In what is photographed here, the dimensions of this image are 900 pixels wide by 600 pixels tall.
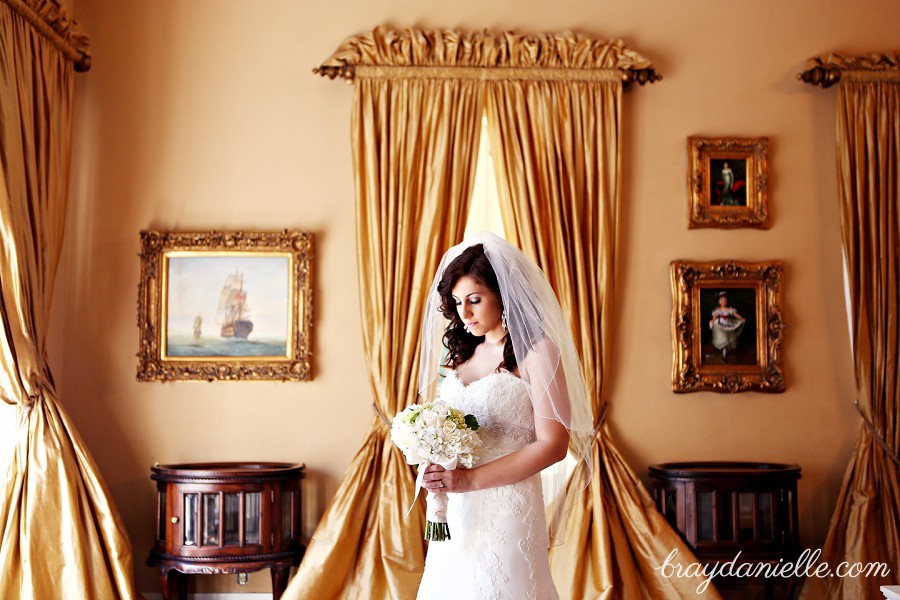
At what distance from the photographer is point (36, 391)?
5332 mm

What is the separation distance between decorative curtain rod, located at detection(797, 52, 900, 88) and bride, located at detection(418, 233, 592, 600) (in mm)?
3615

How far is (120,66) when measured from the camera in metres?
6.17

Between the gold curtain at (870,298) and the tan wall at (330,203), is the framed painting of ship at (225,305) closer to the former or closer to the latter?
the tan wall at (330,203)

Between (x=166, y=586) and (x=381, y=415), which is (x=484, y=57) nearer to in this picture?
(x=381, y=415)

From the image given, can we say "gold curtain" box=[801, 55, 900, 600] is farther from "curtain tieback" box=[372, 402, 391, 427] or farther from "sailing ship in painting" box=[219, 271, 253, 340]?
"sailing ship in painting" box=[219, 271, 253, 340]

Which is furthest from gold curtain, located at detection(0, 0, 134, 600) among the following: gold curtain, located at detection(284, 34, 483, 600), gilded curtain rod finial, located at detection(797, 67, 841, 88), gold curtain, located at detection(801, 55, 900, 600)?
gilded curtain rod finial, located at detection(797, 67, 841, 88)

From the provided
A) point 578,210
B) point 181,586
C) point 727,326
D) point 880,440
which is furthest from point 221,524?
point 880,440

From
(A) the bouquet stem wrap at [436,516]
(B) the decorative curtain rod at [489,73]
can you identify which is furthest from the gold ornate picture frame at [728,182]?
(A) the bouquet stem wrap at [436,516]

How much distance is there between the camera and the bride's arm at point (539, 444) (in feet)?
10.5

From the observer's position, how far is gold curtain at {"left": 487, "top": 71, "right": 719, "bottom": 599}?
19.0 feet

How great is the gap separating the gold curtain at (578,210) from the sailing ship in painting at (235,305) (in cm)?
184

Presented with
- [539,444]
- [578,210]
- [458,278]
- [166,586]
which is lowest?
[166,586]

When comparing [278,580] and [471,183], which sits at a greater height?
[471,183]

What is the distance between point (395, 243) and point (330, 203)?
0.56 metres
